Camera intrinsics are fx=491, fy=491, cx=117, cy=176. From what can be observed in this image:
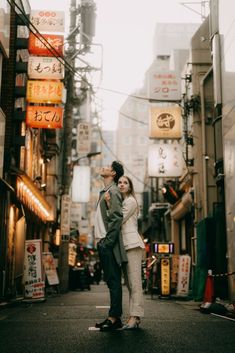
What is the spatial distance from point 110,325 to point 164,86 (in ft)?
57.8

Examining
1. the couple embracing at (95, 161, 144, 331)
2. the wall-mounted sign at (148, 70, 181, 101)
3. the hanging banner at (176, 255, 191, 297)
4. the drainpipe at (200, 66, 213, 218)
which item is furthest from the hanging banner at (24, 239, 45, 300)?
the wall-mounted sign at (148, 70, 181, 101)

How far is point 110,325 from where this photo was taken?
6.00 metres

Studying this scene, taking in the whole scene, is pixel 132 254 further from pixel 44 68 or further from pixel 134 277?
pixel 44 68

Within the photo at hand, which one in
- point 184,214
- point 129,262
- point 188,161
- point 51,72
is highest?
point 51,72

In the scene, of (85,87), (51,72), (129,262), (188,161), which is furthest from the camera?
(85,87)

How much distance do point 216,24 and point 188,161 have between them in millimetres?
9138

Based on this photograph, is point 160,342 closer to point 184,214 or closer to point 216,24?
point 216,24

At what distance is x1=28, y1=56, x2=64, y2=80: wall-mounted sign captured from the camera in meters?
16.3

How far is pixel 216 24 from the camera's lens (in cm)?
1456

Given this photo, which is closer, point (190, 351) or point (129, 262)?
point (190, 351)

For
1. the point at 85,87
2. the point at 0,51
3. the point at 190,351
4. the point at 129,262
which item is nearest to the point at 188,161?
the point at 85,87

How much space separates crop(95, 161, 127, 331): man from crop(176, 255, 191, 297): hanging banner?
12.4 metres

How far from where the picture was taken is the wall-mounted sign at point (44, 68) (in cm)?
1633

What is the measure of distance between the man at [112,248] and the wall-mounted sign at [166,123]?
1577 centimetres
